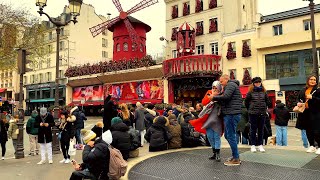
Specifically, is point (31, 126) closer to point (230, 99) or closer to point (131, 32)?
point (230, 99)

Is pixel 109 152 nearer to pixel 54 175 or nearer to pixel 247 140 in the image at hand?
pixel 54 175

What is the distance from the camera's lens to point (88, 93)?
3659 cm

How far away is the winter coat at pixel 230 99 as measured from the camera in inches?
219

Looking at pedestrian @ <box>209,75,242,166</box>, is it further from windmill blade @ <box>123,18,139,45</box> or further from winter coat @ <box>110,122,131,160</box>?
windmill blade @ <box>123,18,139,45</box>

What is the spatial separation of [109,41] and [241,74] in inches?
1079

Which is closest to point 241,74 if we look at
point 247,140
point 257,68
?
point 257,68

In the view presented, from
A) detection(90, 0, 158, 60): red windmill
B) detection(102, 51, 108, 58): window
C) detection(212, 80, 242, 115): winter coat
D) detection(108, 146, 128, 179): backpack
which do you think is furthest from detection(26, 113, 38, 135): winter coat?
detection(102, 51, 108, 58): window

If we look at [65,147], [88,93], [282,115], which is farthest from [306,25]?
[88,93]

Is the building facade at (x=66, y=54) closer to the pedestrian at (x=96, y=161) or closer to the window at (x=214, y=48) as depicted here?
the window at (x=214, y=48)

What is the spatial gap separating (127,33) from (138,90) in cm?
685

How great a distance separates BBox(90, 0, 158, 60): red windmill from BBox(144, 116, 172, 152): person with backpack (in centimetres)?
2540

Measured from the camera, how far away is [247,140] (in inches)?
371

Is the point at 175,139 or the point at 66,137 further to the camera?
the point at 175,139

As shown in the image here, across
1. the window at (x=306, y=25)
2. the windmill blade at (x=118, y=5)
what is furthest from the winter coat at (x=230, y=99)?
the windmill blade at (x=118, y=5)
